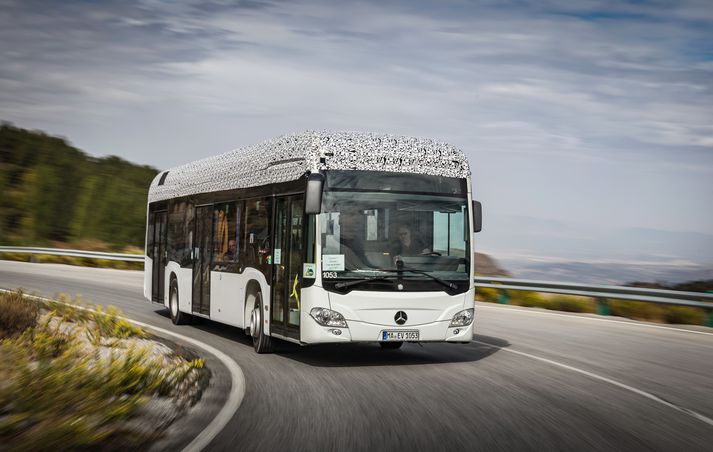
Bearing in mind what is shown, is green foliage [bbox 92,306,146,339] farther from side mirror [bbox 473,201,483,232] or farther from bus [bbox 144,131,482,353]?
side mirror [bbox 473,201,483,232]

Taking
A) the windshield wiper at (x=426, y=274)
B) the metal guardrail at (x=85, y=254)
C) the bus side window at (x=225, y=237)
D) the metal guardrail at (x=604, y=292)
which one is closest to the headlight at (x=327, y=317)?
the windshield wiper at (x=426, y=274)

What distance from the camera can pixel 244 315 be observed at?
49.4 feet

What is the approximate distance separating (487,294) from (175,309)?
10.9m

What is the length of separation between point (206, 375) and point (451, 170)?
4.32 metres

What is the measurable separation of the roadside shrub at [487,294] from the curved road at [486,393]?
8332mm

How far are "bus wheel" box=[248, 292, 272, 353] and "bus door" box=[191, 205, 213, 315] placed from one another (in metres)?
2.47

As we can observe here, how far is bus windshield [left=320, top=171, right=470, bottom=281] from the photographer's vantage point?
1253cm

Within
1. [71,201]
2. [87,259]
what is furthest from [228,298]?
[71,201]

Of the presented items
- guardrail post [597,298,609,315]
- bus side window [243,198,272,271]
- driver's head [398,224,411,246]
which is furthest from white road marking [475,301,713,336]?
bus side window [243,198,272,271]

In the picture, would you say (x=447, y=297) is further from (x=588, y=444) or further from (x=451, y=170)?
(x=588, y=444)

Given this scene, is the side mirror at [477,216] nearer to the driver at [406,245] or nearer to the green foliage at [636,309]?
the driver at [406,245]

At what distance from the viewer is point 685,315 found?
69.7 feet

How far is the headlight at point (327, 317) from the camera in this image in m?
12.4

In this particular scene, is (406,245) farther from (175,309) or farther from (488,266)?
(488,266)
